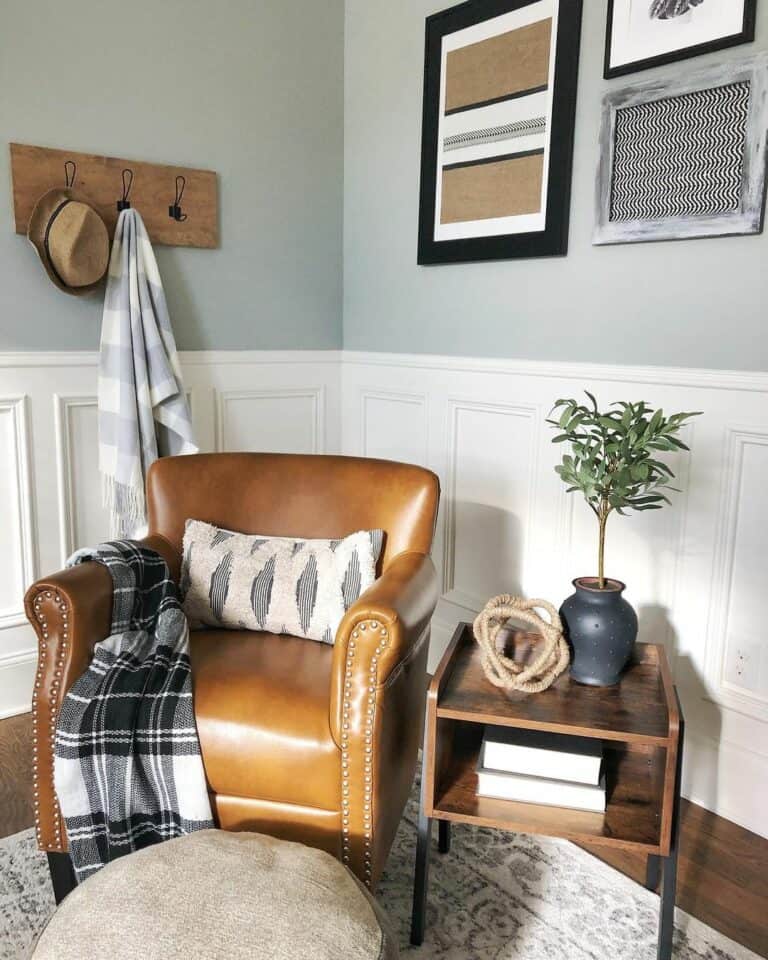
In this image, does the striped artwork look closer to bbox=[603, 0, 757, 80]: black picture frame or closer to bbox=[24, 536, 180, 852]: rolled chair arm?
bbox=[603, 0, 757, 80]: black picture frame

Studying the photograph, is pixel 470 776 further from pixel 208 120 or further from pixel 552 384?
pixel 208 120

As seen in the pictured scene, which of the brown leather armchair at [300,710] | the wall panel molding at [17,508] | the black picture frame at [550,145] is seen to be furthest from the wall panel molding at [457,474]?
the wall panel molding at [17,508]

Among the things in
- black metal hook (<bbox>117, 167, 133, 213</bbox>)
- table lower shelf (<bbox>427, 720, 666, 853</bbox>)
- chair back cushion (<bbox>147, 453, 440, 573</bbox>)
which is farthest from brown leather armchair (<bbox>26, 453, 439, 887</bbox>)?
black metal hook (<bbox>117, 167, 133, 213</bbox>)

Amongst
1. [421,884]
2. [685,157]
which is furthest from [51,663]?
[685,157]

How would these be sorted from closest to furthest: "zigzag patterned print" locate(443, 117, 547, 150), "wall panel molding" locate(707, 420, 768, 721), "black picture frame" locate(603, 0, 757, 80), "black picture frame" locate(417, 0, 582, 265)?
"black picture frame" locate(603, 0, 757, 80) < "wall panel molding" locate(707, 420, 768, 721) < "black picture frame" locate(417, 0, 582, 265) < "zigzag patterned print" locate(443, 117, 547, 150)

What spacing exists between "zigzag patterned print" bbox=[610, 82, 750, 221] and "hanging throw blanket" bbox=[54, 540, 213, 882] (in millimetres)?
1517

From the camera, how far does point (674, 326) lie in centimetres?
197

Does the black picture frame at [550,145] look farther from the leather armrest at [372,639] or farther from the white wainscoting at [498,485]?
the leather armrest at [372,639]

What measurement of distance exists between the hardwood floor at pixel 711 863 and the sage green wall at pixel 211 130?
3.98 feet

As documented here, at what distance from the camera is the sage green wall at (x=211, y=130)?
2264 millimetres

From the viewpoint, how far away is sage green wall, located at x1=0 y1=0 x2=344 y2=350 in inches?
89.1

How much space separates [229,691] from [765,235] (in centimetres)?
148

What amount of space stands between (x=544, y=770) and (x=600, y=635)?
0.27m

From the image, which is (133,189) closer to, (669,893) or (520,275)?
(520,275)
